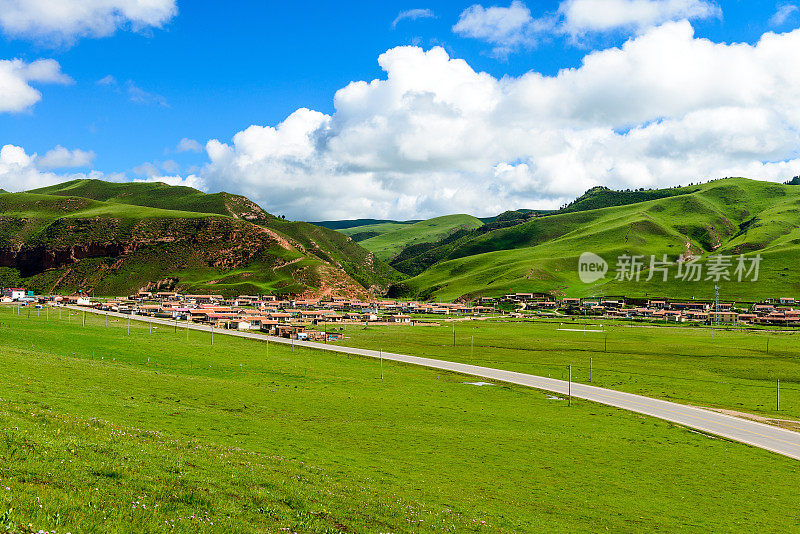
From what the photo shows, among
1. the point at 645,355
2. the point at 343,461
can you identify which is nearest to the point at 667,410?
the point at 343,461

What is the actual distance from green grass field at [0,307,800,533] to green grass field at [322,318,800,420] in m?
25.4

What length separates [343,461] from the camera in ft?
104

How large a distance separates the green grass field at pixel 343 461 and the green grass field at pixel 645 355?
25396mm

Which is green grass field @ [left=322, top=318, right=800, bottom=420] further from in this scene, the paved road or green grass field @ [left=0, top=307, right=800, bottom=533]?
green grass field @ [left=0, top=307, right=800, bottom=533]

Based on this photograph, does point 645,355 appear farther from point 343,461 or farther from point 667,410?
point 343,461

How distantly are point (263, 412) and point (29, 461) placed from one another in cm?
2913

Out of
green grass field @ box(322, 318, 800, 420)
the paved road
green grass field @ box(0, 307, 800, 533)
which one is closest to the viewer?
green grass field @ box(0, 307, 800, 533)

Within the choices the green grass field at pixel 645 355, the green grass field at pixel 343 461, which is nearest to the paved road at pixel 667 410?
the green grass field at pixel 343 461

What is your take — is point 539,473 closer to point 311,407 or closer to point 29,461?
point 311,407

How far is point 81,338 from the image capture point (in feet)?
299

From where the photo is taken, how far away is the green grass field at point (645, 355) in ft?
249

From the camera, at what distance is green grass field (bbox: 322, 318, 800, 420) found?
7588cm

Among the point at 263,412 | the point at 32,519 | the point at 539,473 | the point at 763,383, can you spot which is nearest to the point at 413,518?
the point at 32,519

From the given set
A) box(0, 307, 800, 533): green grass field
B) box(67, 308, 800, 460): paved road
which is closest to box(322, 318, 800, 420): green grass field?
box(67, 308, 800, 460): paved road
